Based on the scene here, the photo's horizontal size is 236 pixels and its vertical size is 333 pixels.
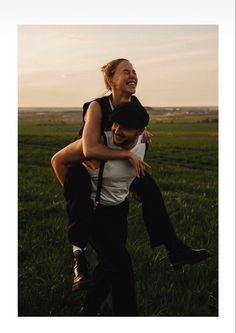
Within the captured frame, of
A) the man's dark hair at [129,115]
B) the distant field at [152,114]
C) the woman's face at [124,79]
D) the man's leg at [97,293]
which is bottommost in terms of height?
the man's leg at [97,293]

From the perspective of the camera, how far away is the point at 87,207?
2.52 m

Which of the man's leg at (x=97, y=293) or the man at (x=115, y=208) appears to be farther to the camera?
the man's leg at (x=97, y=293)

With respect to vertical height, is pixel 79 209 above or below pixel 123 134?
below

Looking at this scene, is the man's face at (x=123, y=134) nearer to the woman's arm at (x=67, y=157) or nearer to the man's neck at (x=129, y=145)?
the man's neck at (x=129, y=145)

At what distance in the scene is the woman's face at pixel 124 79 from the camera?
8.38ft

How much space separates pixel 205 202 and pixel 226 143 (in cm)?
71

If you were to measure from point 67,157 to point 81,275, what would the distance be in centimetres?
65

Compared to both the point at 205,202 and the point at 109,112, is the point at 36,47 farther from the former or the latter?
the point at 205,202

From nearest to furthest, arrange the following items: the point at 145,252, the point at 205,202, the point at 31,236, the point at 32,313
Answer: the point at 32,313 < the point at 145,252 < the point at 31,236 < the point at 205,202

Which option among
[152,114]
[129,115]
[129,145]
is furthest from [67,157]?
[152,114]

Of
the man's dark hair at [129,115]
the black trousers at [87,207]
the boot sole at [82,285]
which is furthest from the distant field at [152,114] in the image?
the boot sole at [82,285]

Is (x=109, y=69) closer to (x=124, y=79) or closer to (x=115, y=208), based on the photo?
(x=124, y=79)
